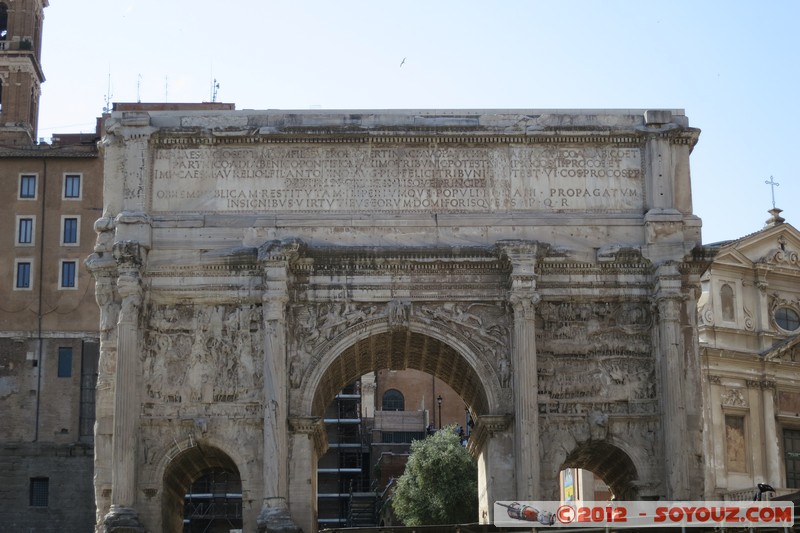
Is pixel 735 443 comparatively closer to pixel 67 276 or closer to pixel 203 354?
pixel 203 354

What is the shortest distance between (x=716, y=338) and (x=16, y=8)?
40551 mm

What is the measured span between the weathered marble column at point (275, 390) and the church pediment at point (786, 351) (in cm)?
1936

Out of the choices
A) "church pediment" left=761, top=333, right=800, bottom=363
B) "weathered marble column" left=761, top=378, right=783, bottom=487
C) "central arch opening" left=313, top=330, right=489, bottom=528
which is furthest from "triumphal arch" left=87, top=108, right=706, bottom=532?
"central arch opening" left=313, top=330, right=489, bottom=528

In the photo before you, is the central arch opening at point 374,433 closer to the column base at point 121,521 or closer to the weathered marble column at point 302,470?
the weathered marble column at point 302,470

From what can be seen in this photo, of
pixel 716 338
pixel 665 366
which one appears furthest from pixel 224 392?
pixel 716 338

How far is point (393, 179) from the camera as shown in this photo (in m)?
32.3

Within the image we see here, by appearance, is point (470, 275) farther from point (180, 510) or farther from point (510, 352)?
point (180, 510)

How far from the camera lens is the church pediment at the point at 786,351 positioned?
44.8 meters

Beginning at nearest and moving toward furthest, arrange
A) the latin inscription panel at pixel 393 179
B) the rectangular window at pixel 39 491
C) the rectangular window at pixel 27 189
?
the latin inscription panel at pixel 393 179, the rectangular window at pixel 39 491, the rectangular window at pixel 27 189

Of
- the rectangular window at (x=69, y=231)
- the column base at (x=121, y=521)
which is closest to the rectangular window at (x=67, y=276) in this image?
the rectangular window at (x=69, y=231)

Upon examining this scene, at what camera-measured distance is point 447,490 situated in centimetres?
5425

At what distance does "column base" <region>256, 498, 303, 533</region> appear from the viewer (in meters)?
29.5

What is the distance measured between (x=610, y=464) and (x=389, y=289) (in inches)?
249

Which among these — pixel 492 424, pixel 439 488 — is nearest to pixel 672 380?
pixel 492 424
